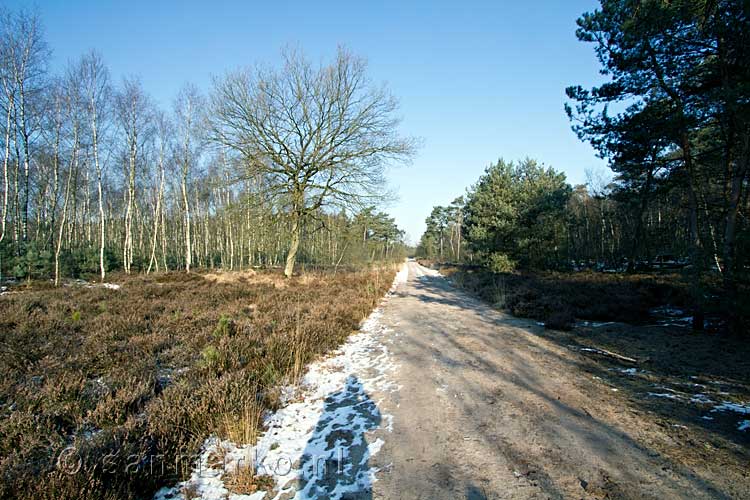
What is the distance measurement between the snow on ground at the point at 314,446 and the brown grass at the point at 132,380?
0.66 feet

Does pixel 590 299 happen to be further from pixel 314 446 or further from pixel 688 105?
pixel 314 446

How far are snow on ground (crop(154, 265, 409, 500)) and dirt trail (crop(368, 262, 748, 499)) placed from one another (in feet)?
0.74

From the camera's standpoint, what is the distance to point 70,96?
16953 millimetres

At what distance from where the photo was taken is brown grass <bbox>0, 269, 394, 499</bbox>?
2561 mm

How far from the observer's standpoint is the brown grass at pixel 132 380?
256 cm

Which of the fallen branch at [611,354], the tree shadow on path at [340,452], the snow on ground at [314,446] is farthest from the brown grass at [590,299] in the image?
the tree shadow on path at [340,452]

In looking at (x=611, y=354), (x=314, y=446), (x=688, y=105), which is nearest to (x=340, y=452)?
(x=314, y=446)

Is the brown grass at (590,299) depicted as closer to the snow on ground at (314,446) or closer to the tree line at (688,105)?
the tree line at (688,105)

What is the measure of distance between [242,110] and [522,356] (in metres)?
15.9

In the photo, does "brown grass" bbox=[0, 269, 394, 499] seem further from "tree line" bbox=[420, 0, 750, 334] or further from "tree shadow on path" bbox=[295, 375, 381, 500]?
"tree line" bbox=[420, 0, 750, 334]

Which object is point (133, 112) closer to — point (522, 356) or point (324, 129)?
point (324, 129)

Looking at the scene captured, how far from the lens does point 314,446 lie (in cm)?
334

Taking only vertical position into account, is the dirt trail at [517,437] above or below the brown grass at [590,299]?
below

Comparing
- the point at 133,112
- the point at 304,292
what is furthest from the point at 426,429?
the point at 133,112
